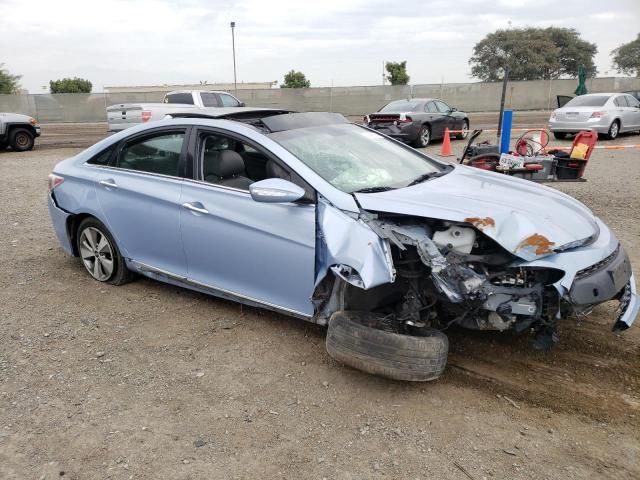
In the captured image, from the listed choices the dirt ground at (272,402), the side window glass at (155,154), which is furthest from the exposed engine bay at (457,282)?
the side window glass at (155,154)

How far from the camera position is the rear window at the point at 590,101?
15.8m

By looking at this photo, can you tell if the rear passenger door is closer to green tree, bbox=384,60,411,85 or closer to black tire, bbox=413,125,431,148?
black tire, bbox=413,125,431,148

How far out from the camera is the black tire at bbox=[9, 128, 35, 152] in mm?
16062

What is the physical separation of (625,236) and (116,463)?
19.3ft

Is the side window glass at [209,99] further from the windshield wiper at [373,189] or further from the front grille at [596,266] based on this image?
the front grille at [596,266]

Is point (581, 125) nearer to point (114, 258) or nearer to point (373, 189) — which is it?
point (373, 189)

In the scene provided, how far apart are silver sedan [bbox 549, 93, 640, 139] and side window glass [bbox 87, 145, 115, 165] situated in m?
13.9

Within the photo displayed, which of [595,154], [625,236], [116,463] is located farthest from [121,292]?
[595,154]

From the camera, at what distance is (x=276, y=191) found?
11.4ft

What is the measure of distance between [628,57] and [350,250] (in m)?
78.4

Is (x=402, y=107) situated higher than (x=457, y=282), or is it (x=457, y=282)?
(x=402, y=107)

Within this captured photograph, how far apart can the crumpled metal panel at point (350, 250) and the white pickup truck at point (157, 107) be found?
37.4ft

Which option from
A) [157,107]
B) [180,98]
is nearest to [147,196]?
[157,107]

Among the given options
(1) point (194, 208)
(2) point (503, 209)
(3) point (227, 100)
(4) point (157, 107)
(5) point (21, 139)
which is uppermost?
(3) point (227, 100)
